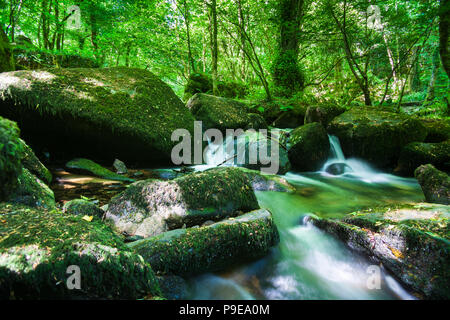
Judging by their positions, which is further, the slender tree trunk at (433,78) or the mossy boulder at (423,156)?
the slender tree trunk at (433,78)

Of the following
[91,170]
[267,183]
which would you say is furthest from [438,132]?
[91,170]

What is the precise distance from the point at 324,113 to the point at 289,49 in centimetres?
373

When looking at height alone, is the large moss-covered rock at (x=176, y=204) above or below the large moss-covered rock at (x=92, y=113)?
below

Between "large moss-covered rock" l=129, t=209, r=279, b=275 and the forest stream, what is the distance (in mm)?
111

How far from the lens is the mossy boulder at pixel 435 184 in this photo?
3.54 m

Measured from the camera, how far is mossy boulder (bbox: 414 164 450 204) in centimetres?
354

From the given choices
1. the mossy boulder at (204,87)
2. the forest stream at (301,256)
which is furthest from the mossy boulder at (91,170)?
the mossy boulder at (204,87)

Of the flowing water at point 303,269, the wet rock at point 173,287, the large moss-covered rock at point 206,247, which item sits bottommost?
the flowing water at point 303,269

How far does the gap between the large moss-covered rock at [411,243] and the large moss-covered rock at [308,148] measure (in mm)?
3428

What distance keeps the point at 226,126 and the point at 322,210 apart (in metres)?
4.24

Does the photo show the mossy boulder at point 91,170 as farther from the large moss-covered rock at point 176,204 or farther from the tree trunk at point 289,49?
the tree trunk at point 289,49

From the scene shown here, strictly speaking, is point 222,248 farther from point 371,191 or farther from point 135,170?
point 371,191

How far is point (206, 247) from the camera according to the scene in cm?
203

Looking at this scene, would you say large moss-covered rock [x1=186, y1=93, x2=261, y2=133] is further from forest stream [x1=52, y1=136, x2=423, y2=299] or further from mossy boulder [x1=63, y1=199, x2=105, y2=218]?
mossy boulder [x1=63, y1=199, x2=105, y2=218]
